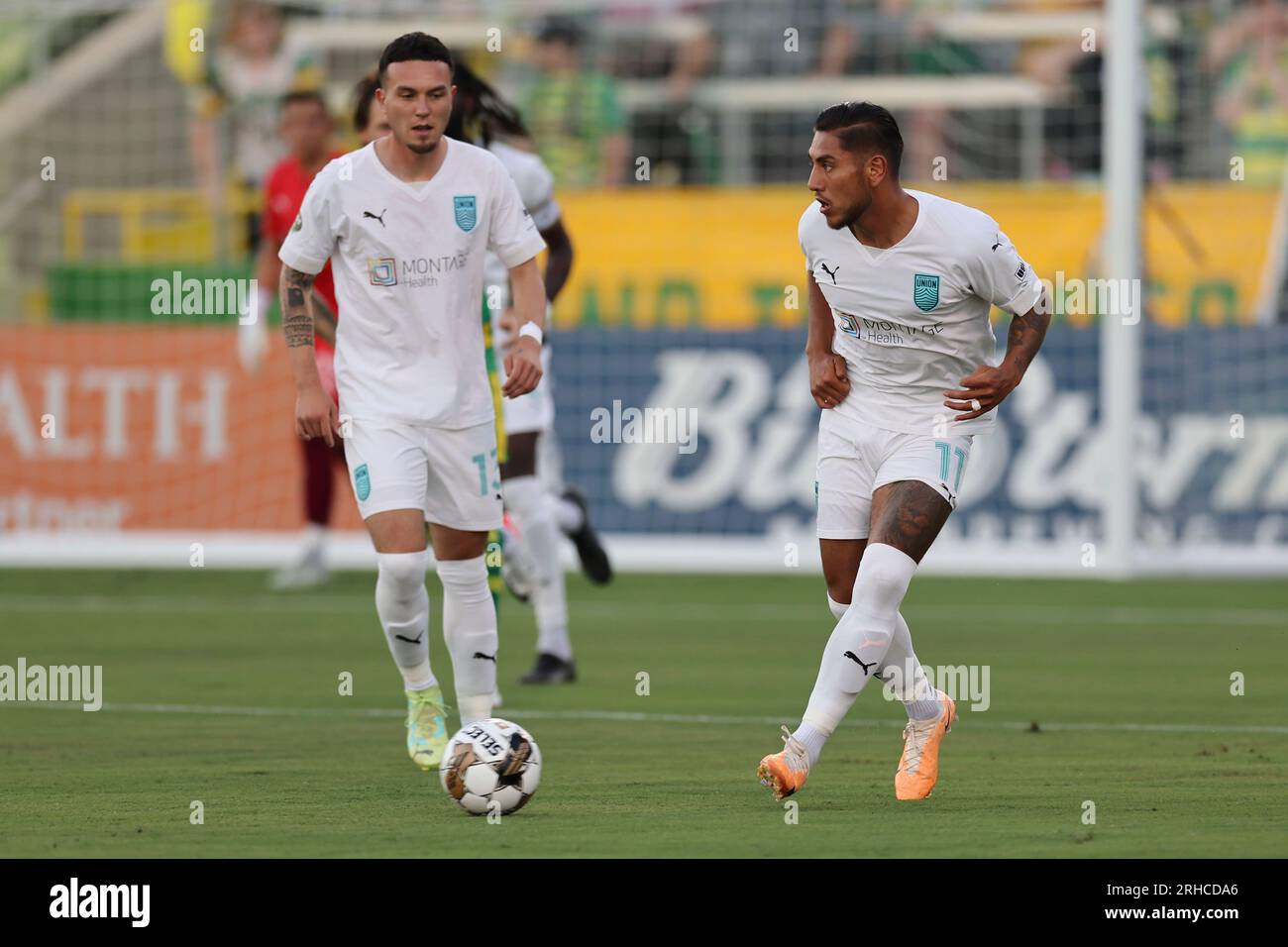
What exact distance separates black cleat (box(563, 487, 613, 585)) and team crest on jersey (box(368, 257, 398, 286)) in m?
4.12

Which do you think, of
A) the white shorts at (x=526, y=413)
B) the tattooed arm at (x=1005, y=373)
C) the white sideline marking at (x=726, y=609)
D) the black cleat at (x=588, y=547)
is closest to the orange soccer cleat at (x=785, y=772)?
the tattooed arm at (x=1005, y=373)

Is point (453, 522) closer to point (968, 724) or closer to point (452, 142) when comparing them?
point (452, 142)

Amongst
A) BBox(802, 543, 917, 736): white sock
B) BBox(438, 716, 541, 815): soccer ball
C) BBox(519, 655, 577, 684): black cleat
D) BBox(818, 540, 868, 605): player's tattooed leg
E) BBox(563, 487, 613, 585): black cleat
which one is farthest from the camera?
BBox(563, 487, 613, 585): black cleat

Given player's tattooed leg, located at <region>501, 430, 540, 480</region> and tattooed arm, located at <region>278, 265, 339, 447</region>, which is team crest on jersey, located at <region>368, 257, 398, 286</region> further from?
player's tattooed leg, located at <region>501, 430, 540, 480</region>

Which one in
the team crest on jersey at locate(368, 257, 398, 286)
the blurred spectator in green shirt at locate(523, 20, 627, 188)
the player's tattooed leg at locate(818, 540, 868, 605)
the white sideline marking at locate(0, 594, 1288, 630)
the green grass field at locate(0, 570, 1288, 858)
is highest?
the blurred spectator in green shirt at locate(523, 20, 627, 188)

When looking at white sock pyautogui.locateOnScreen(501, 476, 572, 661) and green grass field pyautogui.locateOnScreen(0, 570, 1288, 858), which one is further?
white sock pyautogui.locateOnScreen(501, 476, 572, 661)

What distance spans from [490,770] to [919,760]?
129 centimetres

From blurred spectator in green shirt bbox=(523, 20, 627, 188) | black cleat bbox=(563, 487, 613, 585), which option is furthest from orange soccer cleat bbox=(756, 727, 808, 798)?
blurred spectator in green shirt bbox=(523, 20, 627, 188)

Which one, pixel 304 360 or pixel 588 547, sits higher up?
pixel 304 360

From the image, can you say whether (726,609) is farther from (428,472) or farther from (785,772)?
(785,772)

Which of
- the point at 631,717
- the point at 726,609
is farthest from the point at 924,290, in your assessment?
the point at 726,609

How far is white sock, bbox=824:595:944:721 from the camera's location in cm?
711

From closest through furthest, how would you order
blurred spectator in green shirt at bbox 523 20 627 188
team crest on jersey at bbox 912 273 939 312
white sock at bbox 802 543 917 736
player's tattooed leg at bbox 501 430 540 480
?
white sock at bbox 802 543 917 736
team crest on jersey at bbox 912 273 939 312
player's tattooed leg at bbox 501 430 540 480
blurred spectator in green shirt at bbox 523 20 627 188

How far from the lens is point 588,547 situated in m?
11.4
